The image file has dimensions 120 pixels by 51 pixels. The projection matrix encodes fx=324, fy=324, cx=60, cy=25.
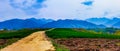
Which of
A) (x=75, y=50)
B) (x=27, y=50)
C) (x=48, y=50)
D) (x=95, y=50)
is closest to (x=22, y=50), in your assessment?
(x=27, y=50)

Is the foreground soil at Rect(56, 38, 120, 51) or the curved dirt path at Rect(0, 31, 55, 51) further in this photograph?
the foreground soil at Rect(56, 38, 120, 51)

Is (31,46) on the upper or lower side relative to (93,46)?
upper

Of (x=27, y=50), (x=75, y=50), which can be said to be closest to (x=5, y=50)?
(x=27, y=50)

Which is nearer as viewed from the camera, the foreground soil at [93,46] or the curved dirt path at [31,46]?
the curved dirt path at [31,46]

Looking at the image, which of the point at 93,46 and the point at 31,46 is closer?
the point at 31,46

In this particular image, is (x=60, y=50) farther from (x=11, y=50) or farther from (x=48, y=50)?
(x=11, y=50)

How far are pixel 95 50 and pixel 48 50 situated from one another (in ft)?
18.5

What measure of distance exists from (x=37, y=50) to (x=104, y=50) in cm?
811

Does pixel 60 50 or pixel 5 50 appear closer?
pixel 60 50

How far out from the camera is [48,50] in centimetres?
3831

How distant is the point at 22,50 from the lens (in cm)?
3934

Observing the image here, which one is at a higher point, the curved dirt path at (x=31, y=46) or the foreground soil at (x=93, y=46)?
the curved dirt path at (x=31, y=46)

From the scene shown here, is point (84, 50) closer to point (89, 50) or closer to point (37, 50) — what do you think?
point (89, 50)

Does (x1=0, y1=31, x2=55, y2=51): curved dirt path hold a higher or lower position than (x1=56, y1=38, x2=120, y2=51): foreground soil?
higher
